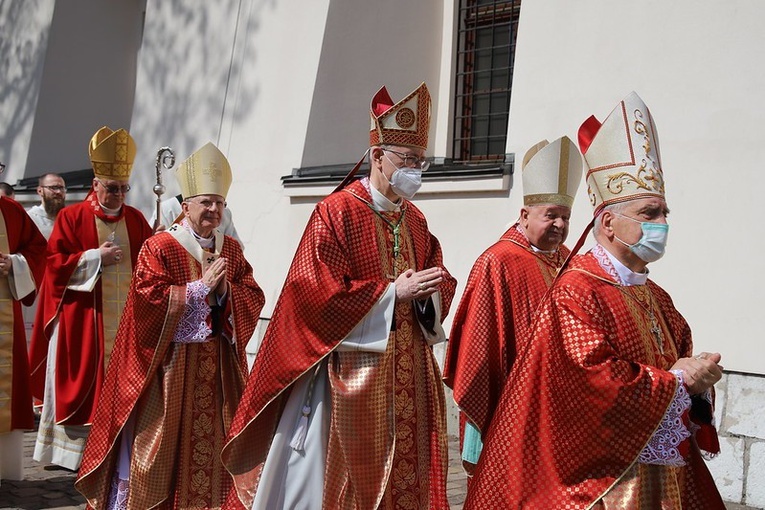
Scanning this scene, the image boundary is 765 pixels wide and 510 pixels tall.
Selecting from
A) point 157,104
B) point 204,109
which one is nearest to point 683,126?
point 204,109

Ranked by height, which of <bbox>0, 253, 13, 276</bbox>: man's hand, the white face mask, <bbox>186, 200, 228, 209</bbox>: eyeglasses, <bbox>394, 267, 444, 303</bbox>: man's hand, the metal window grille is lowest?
<bbox>0, 253, 13, 276</bbox>: man's hand

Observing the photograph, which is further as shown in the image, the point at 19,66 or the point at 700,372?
the point at 19,66

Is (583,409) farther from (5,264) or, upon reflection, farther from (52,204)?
(52,204)

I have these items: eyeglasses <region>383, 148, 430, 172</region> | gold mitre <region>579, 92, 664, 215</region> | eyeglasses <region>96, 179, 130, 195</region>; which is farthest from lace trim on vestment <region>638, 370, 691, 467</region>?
eyeglasses <region>96, 179, 130, 195</region>

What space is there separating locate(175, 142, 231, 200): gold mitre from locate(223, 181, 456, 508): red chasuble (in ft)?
4.03

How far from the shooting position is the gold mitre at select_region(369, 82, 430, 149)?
490 centimetres

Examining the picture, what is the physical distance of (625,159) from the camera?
3.74m

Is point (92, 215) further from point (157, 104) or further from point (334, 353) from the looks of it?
point (157, 104)

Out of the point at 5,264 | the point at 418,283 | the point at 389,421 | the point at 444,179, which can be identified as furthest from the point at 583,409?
the point at 444,179

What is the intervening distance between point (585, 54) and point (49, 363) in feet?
13.9

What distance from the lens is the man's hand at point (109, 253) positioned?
7098mm

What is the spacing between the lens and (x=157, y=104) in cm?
1134

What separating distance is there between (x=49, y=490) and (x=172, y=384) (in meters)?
1.60

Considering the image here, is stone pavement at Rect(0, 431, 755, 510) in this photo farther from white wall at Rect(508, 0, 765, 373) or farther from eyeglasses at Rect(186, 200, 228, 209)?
eyeglasses at Rect(186, 200, 228, 209)
